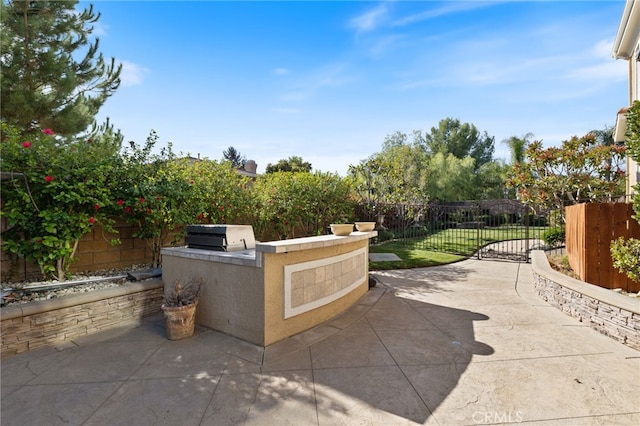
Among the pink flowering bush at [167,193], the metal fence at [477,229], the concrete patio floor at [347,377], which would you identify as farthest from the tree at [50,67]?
the metal fence at [477,229]

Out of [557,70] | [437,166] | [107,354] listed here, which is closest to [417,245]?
[557,70]

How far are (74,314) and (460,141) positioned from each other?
4022 centimetres

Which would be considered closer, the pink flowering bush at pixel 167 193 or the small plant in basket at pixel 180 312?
the small plant in basket at pixel 180 312

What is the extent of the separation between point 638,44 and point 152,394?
11558 millimetres

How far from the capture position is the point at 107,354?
326 cm

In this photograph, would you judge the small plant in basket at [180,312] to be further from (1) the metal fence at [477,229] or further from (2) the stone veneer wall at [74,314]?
(1) the metal fence at [477,229]

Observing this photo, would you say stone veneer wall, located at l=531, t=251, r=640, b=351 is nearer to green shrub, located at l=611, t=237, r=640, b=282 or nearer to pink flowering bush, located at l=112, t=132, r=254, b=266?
green shrub, located at l=611, t=237, r=640, b=282

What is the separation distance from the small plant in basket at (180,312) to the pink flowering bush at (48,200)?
1.83 metres

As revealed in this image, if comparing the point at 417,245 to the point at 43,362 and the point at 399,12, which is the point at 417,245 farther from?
the point at 43,362

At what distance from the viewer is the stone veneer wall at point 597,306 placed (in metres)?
3.28

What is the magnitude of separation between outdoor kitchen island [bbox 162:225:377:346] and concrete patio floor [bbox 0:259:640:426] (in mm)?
201

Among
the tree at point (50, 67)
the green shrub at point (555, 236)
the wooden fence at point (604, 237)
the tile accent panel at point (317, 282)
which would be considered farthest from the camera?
the green shrub at point (555, 236)

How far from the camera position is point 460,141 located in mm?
36375

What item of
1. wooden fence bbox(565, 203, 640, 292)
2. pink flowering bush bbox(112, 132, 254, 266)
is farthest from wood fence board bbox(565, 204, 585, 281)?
pink flowering bush bbox(112, 132, 254, 266)
